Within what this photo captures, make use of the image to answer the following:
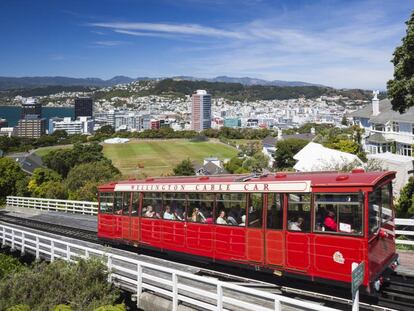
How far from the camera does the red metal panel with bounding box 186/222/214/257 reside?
550 inches

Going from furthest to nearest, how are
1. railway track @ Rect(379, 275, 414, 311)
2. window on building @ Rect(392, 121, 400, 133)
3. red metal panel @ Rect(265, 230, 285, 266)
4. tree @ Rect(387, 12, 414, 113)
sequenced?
window on building @ Rect(392, 121, 400, 133) → tree @ Rect(387, 12, 414, 113) → red metal panel @ Rect(265, 230, 285, 266) → railway track @ Rect(379, 275, 414, 311)

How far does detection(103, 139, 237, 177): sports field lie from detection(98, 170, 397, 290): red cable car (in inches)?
4070

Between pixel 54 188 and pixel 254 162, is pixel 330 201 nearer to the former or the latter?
pixel 54 188

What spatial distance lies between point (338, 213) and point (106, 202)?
36.6ft

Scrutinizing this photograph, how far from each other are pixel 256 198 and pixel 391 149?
5298 centimetres

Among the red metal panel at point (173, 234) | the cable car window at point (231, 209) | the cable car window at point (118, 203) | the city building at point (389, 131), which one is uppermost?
the city building at point (389, 131)

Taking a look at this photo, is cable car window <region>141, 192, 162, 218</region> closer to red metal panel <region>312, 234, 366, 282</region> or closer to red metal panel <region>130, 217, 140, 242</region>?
red metal panel <region>130, 217, 140, 242</region>

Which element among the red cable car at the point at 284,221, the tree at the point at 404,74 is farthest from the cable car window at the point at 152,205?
the tree at the point at 404,74

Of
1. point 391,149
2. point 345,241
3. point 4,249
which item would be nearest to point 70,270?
point 345,241

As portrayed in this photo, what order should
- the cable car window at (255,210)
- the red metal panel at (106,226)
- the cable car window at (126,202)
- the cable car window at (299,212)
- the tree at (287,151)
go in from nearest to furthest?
the cable car window at (299,212)
the cable car window at (255,210)
the cable car window at (126,202)
the red metal panel at (106,226)
the tree at (287,151)

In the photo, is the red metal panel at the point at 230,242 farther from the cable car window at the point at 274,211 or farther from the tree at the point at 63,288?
the tree at the point at 63,288

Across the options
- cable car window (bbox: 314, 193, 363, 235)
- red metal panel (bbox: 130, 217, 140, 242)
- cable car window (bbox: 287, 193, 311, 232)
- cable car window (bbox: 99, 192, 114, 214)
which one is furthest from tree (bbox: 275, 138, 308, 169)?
cable car window (bbox: 314, 193, 363, 235)

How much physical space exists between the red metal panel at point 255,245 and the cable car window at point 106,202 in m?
7.85

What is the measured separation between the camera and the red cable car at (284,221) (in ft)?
35.0
